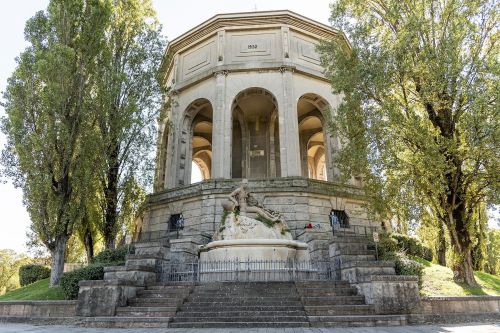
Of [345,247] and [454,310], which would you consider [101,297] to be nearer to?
[345,247]

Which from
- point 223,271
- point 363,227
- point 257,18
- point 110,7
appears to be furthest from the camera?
point 257,18

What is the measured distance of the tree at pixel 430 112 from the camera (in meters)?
12.1

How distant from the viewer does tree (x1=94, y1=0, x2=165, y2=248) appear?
17438 millimetres

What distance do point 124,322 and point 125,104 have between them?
497 inches

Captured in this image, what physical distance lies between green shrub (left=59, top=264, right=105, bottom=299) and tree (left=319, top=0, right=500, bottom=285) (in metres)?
10.4

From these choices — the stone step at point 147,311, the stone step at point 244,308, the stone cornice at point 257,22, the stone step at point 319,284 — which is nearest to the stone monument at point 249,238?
the stone step at point 319,284

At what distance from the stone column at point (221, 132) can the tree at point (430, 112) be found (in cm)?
666

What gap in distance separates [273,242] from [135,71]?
12.9 m

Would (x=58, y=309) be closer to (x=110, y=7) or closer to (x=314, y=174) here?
(x=110, y=7)

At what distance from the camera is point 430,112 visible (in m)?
13.8

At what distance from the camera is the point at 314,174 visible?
99.7 feet

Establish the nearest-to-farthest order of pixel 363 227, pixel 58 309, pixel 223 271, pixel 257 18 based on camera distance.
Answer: pixel 58 309 → pixel 223 271 → pixel 363 227 → pixel 257 18

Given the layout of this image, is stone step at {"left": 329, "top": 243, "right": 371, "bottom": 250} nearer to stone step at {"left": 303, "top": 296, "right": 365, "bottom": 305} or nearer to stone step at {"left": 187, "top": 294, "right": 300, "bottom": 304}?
stone step at {"left": 303, "top": 296, "right": 365, "bottom": 305}

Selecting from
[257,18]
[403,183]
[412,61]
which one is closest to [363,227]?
[403,183]
